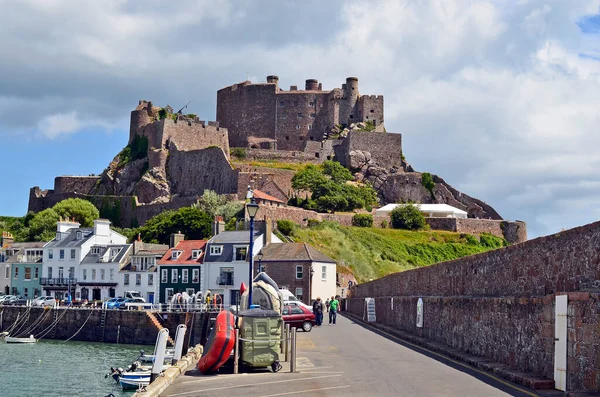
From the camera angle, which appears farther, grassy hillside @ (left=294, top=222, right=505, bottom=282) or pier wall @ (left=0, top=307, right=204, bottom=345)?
grassy hillside @ (left=294, top=222, right=505, bottom=282)

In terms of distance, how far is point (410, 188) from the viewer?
334ft

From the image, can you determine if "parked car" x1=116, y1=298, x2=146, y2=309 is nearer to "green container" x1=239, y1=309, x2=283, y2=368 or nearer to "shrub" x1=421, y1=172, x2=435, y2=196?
"green container" x1=239, y1=309, x2=283, y2=368

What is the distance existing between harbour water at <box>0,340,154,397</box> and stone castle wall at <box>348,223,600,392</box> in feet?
43.9

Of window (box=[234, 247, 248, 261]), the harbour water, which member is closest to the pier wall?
the harbour water

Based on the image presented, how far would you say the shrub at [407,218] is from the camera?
298 feet

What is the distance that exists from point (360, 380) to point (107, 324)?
4013 centimetres

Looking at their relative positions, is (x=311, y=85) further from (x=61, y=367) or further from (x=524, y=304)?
(x=524, y=304)

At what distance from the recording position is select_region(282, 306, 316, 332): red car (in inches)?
1405

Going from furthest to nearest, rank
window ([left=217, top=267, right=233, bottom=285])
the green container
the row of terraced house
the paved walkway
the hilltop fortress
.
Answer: the hilltop fortress
window ([left=217, top=267, right=233, bottom=285])
the row of terraced house
the green container
the paved walkway

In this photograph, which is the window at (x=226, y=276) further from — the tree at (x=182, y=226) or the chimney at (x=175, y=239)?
the tree at (x=182, y=226)

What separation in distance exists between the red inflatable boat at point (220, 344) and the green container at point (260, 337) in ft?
1.24

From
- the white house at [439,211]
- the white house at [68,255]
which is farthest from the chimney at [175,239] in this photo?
the white house at [439,211]

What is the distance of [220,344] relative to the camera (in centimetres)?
1773

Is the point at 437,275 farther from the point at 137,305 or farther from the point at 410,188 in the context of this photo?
the point at 410,188
